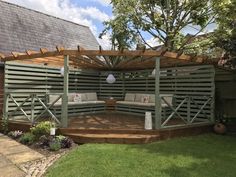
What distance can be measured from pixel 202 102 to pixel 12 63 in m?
7.07

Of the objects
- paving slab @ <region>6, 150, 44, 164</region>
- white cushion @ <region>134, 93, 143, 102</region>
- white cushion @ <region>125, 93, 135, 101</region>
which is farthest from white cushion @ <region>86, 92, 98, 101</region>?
paving slab @ <region>6, 150, 44, 164</region>

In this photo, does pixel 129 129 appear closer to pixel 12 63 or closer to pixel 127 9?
pixel 12 63

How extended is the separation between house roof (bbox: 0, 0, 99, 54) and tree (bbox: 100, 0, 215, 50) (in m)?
3.68

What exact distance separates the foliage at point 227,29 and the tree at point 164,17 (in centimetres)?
98

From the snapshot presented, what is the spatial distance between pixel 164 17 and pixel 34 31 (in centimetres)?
695

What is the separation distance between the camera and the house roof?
12414 mm

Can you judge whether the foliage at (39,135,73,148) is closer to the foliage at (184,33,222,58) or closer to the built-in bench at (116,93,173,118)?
the built-in bench at (116,93,173,118)

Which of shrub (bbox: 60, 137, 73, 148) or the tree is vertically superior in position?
the tree

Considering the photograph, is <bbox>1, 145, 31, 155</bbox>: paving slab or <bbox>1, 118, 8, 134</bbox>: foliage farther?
<bbox>1, 118, 8, 134</bbox>: foliage

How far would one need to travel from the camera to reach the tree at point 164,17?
40.7ft

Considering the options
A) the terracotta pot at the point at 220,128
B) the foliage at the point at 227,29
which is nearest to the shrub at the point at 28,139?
the terracotta pot at the point at 220,128

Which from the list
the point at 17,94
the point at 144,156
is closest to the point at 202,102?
the point at 144,156

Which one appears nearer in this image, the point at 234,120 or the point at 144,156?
the point at 144,156

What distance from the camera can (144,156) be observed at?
6062mm
